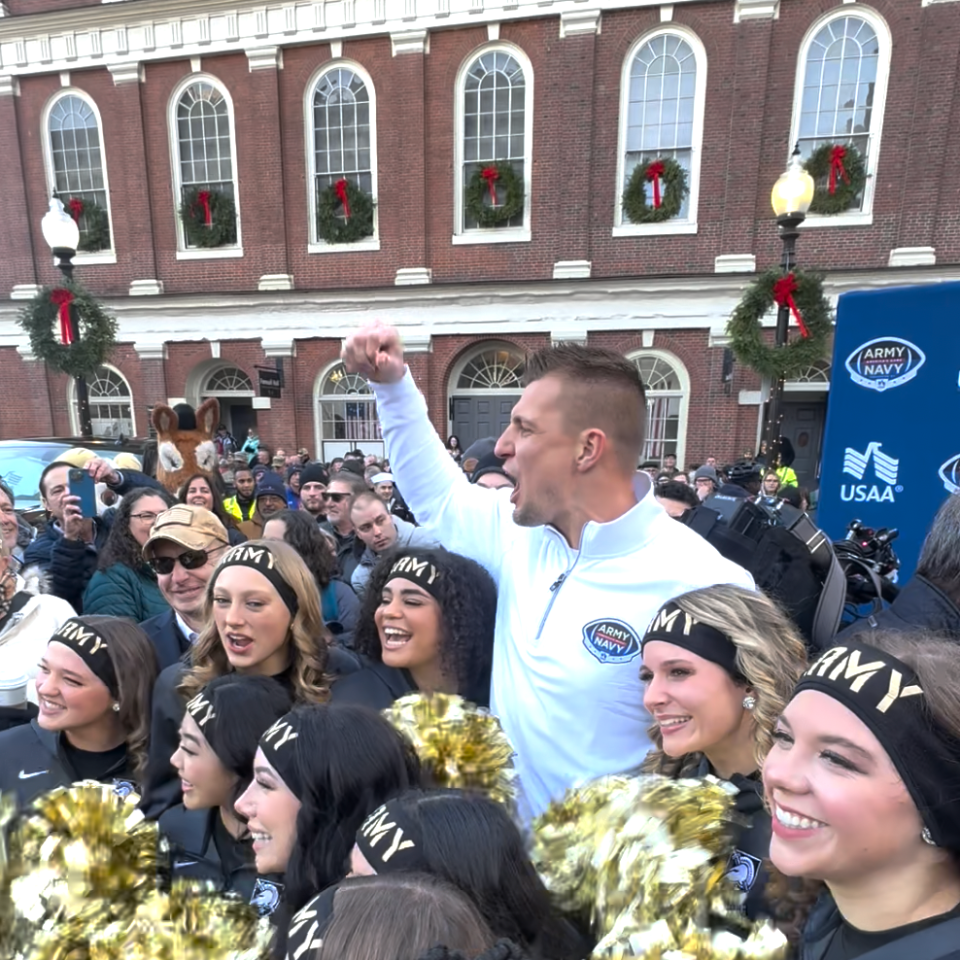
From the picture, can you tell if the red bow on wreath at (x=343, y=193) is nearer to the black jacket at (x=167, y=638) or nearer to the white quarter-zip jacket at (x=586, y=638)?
the black jacket at (x=167, y=638)

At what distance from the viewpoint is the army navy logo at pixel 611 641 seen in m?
1.56

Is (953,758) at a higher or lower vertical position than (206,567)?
higher

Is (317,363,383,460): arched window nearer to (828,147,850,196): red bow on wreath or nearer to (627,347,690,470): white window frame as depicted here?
(627,347,690,470): white window frame

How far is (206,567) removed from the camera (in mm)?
2625

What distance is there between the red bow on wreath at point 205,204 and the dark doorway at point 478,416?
646 cm

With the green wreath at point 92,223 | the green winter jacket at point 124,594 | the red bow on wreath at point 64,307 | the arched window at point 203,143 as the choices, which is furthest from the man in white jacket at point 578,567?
the green wreath at point 92,223

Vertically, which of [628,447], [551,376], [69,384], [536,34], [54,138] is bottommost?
[69,384]

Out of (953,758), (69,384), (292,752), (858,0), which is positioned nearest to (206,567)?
(292,752)

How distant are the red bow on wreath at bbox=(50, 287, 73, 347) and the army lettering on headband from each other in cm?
932

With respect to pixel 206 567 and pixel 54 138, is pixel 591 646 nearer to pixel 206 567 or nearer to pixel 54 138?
pixel 206 567

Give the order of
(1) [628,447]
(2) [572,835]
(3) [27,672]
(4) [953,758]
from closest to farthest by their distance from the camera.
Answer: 1. (4) [953,758]
2. (2) [572,835]
3. (1) [628,447]
4. (3) [27,672]

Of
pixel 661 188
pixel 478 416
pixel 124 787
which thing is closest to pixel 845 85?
pixel 661 188

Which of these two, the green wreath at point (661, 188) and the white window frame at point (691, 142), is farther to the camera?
the green wreath at point (661, 188)

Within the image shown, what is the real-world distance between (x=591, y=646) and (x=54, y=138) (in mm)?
17688
